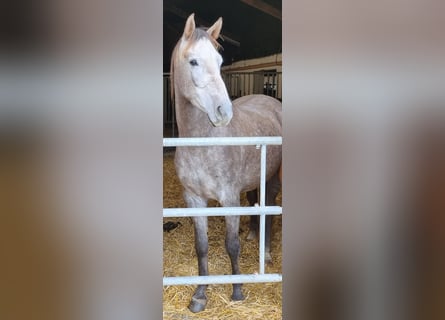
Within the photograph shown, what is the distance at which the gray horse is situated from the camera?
1.58 m

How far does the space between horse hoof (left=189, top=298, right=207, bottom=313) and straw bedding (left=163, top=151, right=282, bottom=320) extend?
2 centimetres

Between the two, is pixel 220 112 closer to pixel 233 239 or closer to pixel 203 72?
pixel 203 72

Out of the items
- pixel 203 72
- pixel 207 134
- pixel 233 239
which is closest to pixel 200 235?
pixel 233 239

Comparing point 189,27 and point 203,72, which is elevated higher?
point 189,27

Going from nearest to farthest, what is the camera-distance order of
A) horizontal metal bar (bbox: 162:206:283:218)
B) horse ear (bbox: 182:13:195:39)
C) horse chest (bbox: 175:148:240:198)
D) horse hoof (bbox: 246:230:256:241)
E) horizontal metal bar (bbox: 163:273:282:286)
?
1. horizontal metal bar (bbox: 163:273:282:286)
2. horizontal metal bar (bbox: 162:206:283:218)
3. horse ear (bbox: 182:13:195:39)
4. horse chest (bbox: 175:148:240:198)
5. horse hoof (bbox: 246:230:256:241)

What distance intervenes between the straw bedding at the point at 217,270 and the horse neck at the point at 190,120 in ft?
2.14

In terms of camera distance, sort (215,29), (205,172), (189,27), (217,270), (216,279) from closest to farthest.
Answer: (216,279) < (189,27) < (215,29) < (205,172) < (217,270)

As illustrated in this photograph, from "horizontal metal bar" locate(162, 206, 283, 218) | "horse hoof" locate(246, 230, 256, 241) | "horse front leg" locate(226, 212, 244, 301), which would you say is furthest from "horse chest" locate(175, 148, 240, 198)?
"horse hoof" locate(246, 230, 256, 241)

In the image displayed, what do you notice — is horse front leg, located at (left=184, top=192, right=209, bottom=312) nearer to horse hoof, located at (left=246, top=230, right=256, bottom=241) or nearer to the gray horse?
the gray horse

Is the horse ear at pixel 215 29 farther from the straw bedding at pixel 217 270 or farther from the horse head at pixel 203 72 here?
the straw bedding at pixel 217 270

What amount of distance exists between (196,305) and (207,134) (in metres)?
0.67

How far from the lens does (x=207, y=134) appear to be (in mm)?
1773
